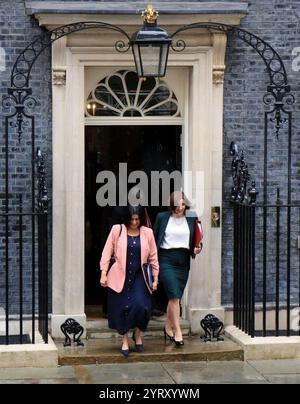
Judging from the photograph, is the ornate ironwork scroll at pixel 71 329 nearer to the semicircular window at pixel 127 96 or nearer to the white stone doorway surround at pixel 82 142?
the white stone doorway surround at pixel 82 142

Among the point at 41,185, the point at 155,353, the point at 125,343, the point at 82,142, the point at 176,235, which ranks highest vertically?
the point at 82,142

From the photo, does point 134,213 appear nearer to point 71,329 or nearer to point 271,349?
point 71,329

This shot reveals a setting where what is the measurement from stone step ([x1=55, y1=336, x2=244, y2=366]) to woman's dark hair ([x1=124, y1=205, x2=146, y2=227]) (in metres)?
1.34

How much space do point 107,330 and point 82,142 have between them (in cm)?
212

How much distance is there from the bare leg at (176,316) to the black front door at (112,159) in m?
1.27

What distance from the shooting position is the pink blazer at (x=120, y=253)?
444 inches

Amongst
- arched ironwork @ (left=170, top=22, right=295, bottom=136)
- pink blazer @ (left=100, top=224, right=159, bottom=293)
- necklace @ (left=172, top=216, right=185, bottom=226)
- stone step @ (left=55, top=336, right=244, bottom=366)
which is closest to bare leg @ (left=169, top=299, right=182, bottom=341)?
stone step @ (left=55, top=336, right=244, bottom=366)

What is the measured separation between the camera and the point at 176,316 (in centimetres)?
1162

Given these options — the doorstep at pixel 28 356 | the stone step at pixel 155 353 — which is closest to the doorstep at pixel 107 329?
the stone step at pixel 155 353

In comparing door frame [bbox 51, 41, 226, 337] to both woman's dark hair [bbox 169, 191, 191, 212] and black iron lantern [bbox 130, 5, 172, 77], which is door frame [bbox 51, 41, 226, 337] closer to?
woman's dark hair [bbox 169, 191, 191, 212]

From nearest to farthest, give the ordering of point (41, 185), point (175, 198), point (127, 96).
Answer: point (41, 185), point (175, 198), point (127, 96)

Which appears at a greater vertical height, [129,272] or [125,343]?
[129,272]

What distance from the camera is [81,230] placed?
12.1 metres

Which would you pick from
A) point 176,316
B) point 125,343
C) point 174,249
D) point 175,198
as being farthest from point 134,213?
point 125,343
